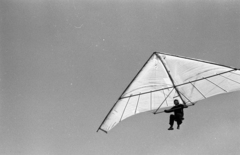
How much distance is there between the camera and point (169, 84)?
715 inches

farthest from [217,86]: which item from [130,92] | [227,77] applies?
[130,92]

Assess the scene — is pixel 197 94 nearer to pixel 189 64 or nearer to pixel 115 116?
pixel 189 64

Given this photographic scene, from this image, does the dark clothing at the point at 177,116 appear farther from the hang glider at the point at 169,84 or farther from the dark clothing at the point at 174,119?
the hang glider at the point at 169,84

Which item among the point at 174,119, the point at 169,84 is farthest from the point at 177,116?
the point at 169,84

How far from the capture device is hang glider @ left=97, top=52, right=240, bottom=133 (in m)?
16.6

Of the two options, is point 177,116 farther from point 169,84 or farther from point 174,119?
point 169,84

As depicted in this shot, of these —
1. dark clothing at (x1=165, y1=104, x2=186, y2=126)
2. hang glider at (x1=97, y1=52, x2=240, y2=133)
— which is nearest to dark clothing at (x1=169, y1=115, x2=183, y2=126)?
dark clothing at (x1=165, y1=104, x2=186, y2=126)

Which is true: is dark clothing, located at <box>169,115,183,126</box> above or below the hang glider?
below

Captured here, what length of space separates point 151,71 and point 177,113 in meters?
3.04

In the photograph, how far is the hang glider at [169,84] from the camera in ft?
54.4

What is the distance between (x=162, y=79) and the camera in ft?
58.9

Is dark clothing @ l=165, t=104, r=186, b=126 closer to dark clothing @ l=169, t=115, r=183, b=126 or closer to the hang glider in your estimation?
dark clothing @ l=169, t=115, r=183, b=126

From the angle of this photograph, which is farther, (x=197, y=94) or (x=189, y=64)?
(x=197, y=94)

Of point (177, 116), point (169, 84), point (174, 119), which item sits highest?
point (169, 84)
